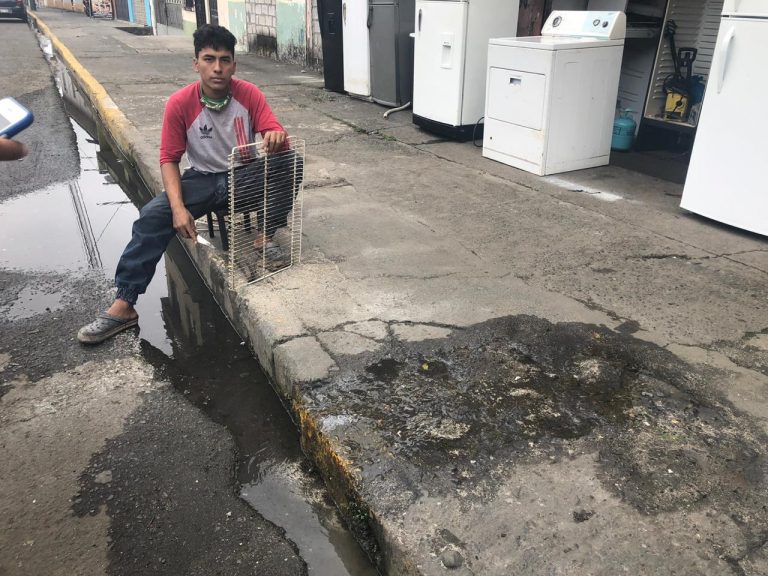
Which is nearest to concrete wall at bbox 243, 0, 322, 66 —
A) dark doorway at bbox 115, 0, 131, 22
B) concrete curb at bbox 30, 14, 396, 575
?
concrete curb at bbox 30, 14, 396, 575

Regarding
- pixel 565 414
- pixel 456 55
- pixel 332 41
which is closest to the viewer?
pixel 565 414

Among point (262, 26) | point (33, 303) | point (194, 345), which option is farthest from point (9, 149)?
point (262, 26)

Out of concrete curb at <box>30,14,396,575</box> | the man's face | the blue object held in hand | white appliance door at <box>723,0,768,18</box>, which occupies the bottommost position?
concrete curb at <box>30,14,396,575</box>

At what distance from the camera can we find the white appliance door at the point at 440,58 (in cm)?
611

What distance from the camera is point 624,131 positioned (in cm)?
632

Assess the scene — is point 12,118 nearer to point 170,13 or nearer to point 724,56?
point 724,56

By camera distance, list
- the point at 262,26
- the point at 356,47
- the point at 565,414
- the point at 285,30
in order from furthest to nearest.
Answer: the point at 262,26, the point at 285,30, the point at 356,47, the point at 565,414

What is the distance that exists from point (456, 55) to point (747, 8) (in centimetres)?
279

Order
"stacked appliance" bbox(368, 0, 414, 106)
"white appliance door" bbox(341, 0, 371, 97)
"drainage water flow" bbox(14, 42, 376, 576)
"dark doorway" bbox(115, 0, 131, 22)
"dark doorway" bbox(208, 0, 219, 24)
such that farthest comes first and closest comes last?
"dark doorway" bbox(115, 0, 131, 22) → "dark doorway" bbox(208, 0, 219, 24) → "white appliance door" bbox(341, 0, 371, 97) → "stacked appliance" bbox(368, 0, 414, 106) → "drainage water flow" bbox(14, 42, 376, 576)

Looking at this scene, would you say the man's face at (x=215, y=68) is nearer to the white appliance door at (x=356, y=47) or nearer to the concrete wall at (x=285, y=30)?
the white appliance door at (x=356, y=47)

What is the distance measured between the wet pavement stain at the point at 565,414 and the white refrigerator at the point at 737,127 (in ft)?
6.21

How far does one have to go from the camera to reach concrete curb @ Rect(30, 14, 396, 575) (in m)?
2.01

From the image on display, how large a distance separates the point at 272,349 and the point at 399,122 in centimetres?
529

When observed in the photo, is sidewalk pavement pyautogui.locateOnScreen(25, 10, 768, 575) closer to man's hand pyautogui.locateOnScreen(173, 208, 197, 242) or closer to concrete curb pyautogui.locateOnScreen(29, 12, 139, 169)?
man's hand pyautogui.locateOnScreen(173, 208, 197, 242)
